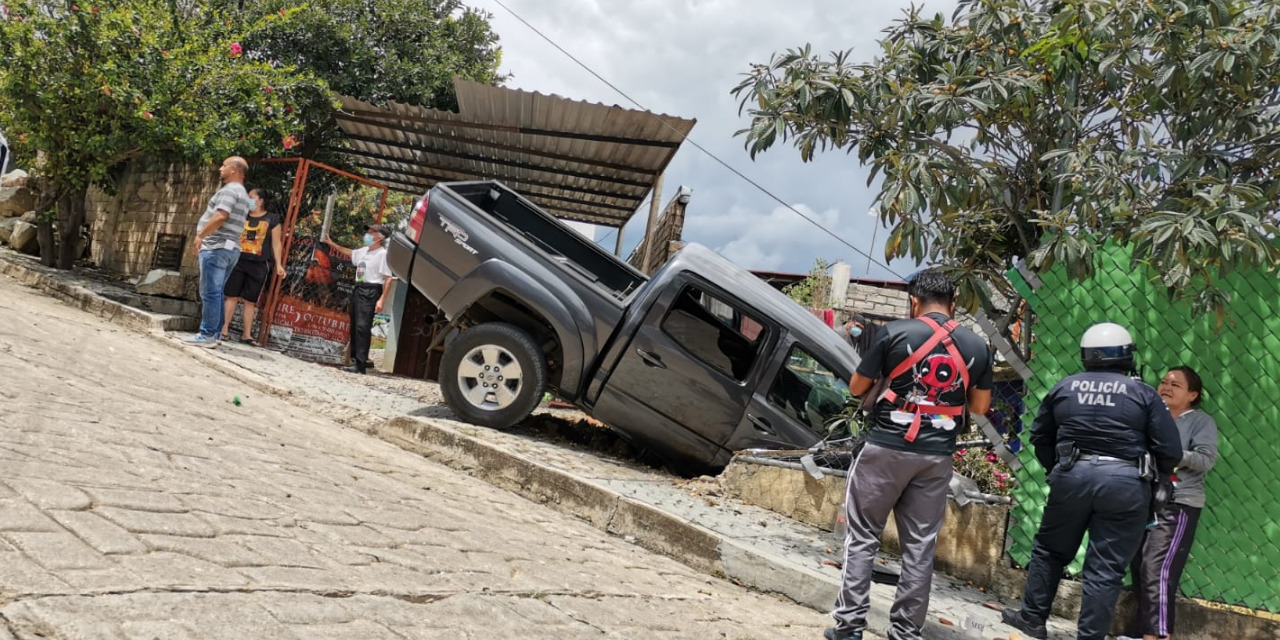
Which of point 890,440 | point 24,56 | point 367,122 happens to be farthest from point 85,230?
point 890,440

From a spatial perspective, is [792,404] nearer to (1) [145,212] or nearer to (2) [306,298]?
(2) [306,298]

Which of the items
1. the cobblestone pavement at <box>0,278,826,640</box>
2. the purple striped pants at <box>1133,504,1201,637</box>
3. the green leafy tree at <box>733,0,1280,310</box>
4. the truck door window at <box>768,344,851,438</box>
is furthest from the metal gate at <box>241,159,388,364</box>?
the purple striped pants at <box>1133,504,1201,637</box>

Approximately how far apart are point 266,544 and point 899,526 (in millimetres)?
2685

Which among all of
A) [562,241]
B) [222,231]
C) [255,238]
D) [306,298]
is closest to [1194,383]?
[562,241]

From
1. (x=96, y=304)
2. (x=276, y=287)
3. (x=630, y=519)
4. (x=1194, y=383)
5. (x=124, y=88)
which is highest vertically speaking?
(x=124, y=88)

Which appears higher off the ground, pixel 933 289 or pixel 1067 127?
pixel 1067 127

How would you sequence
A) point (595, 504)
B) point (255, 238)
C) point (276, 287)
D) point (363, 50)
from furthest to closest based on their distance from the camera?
point (363, 50), point (276, 287), point (255, 238), point (595, 504)

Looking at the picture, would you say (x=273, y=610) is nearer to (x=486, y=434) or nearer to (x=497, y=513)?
(x=497, y=513)

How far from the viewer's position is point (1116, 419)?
4.02 m

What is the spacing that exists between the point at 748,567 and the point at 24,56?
10926mm

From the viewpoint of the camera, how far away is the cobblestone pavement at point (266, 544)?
7.94 feet

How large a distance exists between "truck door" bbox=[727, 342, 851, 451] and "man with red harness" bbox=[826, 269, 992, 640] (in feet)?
8.52

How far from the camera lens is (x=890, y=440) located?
12.6 feet

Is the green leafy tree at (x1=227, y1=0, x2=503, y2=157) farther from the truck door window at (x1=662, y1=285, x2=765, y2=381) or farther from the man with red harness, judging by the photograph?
the man with red harness
